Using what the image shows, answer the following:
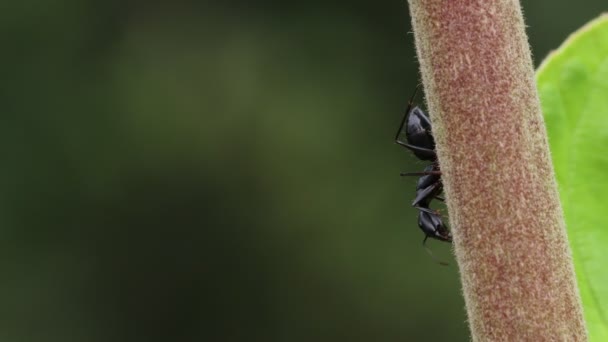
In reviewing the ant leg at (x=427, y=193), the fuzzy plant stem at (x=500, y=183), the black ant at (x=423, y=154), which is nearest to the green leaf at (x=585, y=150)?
the fuzzy plant stem at (x=500, y=183)

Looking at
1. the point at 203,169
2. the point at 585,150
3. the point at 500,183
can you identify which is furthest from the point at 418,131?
the point at 203,169

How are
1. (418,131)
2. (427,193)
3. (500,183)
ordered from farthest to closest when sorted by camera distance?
1. (427,193)
2. (418,131)
3. (500,183)

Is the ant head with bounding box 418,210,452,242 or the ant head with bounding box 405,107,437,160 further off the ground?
the ant head with bounding box 405,107,437,160

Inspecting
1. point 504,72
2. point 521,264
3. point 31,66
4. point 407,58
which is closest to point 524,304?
point 521,264

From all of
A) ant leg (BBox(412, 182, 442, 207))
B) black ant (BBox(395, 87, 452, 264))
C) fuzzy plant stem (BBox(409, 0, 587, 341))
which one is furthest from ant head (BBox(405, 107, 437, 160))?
fuzzy plant stem (BBox(409, 0, 587, 341))

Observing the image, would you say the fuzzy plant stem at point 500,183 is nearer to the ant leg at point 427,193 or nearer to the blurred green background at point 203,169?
the ant leg at point 427,193

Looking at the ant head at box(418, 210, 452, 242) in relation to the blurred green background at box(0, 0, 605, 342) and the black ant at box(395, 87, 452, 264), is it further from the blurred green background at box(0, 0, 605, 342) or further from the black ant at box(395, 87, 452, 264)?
the blurred green background at box(0, 0, 605, 342)

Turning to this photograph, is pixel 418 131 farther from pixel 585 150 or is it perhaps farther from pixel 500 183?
pixel 500 183
